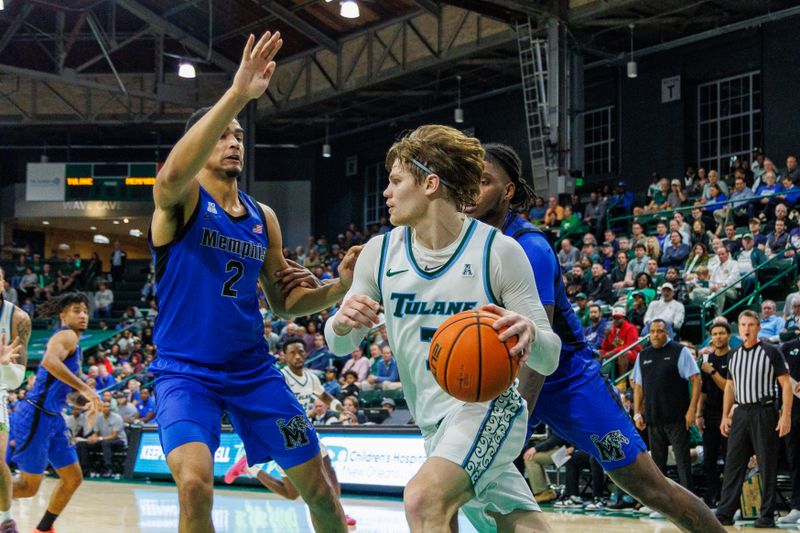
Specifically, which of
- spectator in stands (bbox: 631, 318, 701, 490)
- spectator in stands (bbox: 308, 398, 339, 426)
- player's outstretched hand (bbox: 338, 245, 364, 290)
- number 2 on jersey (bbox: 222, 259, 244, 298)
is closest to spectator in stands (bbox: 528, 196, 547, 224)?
spectator in stands (bbox: 308, 398, 339, 426)

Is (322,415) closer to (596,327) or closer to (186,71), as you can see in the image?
(596,327)

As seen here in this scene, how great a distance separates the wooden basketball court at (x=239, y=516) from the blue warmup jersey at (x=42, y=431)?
0.92m

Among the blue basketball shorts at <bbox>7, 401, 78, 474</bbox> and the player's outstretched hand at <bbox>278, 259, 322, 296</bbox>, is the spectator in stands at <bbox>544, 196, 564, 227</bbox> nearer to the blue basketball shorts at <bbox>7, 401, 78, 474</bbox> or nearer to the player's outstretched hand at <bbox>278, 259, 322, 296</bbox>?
the blue basketball shorts at <bbox>7, 401, 78, 474</bbox>

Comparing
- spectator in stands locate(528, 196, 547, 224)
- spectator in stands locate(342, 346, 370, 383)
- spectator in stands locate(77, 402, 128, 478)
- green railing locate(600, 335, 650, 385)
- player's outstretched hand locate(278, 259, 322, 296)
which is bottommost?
spectator in stands locate(77, 402, 128, 478)

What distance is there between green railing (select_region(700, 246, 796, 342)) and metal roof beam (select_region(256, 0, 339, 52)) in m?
14.2

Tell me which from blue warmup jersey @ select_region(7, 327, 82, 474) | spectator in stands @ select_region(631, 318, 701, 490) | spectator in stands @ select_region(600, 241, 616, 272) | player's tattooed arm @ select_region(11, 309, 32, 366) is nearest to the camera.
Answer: player's tattooed arm @ select_region(11, 309, 32, 366)

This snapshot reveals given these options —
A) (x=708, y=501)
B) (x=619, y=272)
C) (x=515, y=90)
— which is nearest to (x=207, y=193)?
(x=708, y=501)

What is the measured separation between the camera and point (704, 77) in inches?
944

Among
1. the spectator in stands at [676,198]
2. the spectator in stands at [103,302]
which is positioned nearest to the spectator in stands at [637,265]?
the spectator in stands at [676,198]

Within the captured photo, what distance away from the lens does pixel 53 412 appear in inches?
346

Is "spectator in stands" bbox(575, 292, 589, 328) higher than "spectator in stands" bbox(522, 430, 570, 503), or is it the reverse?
"spectator in stands" bbox(575, 292, 589, 328)

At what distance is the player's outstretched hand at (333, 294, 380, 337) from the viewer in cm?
382

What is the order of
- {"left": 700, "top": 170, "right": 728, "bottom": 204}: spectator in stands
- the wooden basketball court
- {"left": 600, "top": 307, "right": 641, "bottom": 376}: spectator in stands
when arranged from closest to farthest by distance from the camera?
the wooden basketball court → {"left": 600, "top": 307, "right": 641, "bottom": 376}: spectator in stands → {"left": 700, "top": 170, "right": 728, "bottom": 204}: spectator in stands

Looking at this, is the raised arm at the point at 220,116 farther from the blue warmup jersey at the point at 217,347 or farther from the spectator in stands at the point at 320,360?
the spectator in stands at the point at 320,360
